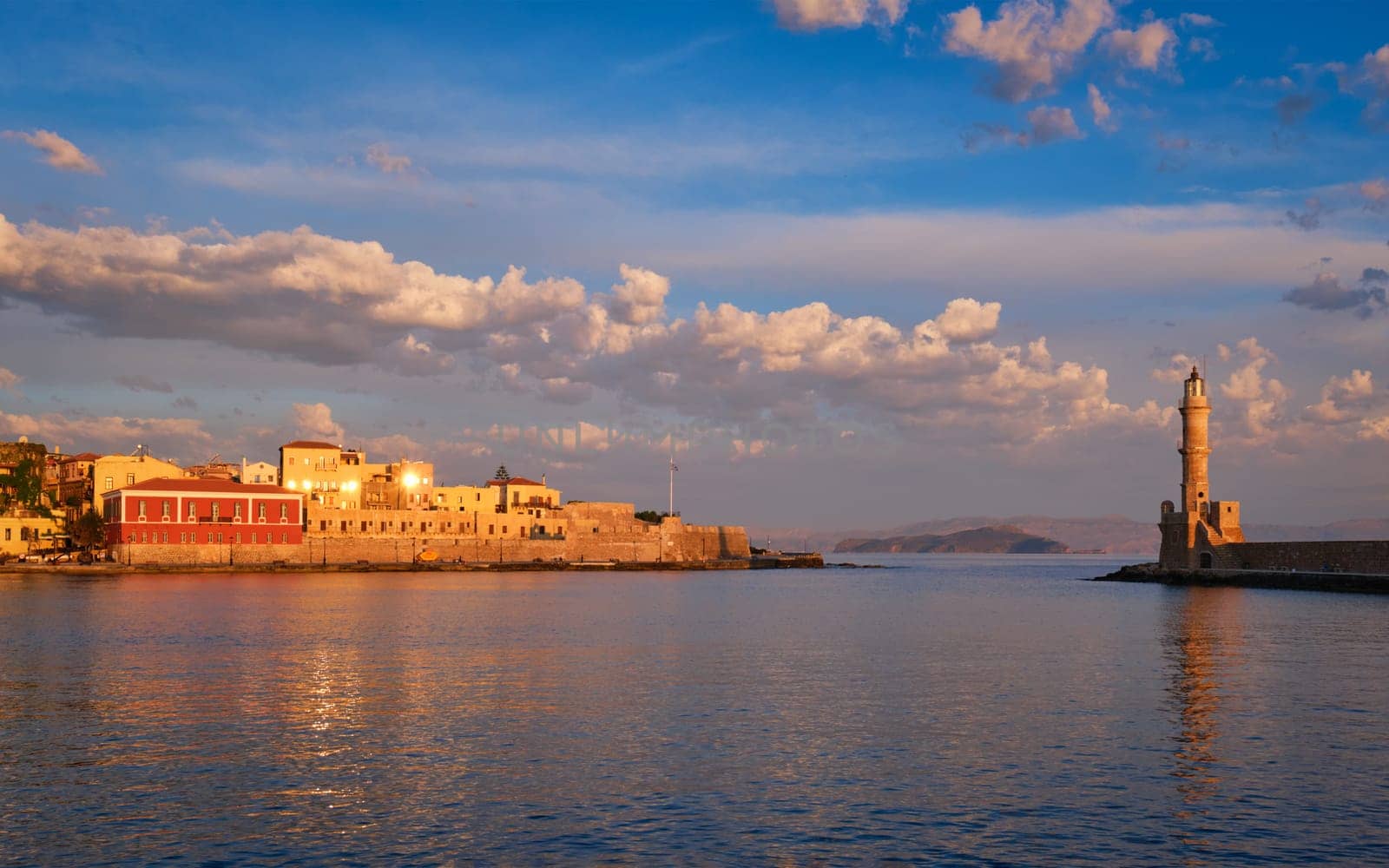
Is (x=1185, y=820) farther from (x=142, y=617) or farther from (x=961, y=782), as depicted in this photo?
(x=142, y=617)

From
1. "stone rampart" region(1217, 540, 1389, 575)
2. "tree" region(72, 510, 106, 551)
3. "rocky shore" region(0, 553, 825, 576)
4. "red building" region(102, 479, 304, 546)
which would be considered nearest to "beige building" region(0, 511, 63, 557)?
"tree" region(72, 510, 106, 551)

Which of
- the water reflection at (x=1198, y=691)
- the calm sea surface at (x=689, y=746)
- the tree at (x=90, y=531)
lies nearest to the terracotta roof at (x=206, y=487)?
the tree at (x=90, y=531)

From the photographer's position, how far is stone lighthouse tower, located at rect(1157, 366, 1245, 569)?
95.2 meters

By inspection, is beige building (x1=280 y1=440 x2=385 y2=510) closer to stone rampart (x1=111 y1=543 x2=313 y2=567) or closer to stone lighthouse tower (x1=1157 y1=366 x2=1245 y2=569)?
stone rampart (x1=111 y1=543 x2=313 y2=567)

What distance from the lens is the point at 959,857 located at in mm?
16562

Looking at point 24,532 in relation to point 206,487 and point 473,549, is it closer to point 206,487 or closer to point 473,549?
point 206,487

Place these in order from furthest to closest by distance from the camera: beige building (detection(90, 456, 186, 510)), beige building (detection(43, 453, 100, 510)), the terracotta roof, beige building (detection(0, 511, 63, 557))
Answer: beige building (detection(43, 453, 100, 510)) < beige building (detection(90, 456, 186, 510)) < beige building (detection(0, 511, 63, 557)) < the terracotta roof

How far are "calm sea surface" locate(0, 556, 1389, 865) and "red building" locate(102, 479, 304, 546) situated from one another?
6265 cm

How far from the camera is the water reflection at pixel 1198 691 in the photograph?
19625mm

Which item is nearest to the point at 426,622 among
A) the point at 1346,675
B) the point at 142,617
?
the point at 142,617

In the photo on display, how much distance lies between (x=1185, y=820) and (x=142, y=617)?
2055 inches

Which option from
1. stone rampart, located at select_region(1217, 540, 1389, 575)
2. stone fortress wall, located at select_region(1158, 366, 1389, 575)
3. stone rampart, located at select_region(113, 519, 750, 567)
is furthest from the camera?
stone rampart, located at select_region(113, 519, 750, 567)

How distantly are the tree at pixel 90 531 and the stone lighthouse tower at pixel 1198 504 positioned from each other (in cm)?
10138

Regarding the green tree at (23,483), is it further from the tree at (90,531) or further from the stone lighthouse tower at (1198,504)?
the stone lighthouse tower at (1198,504)
